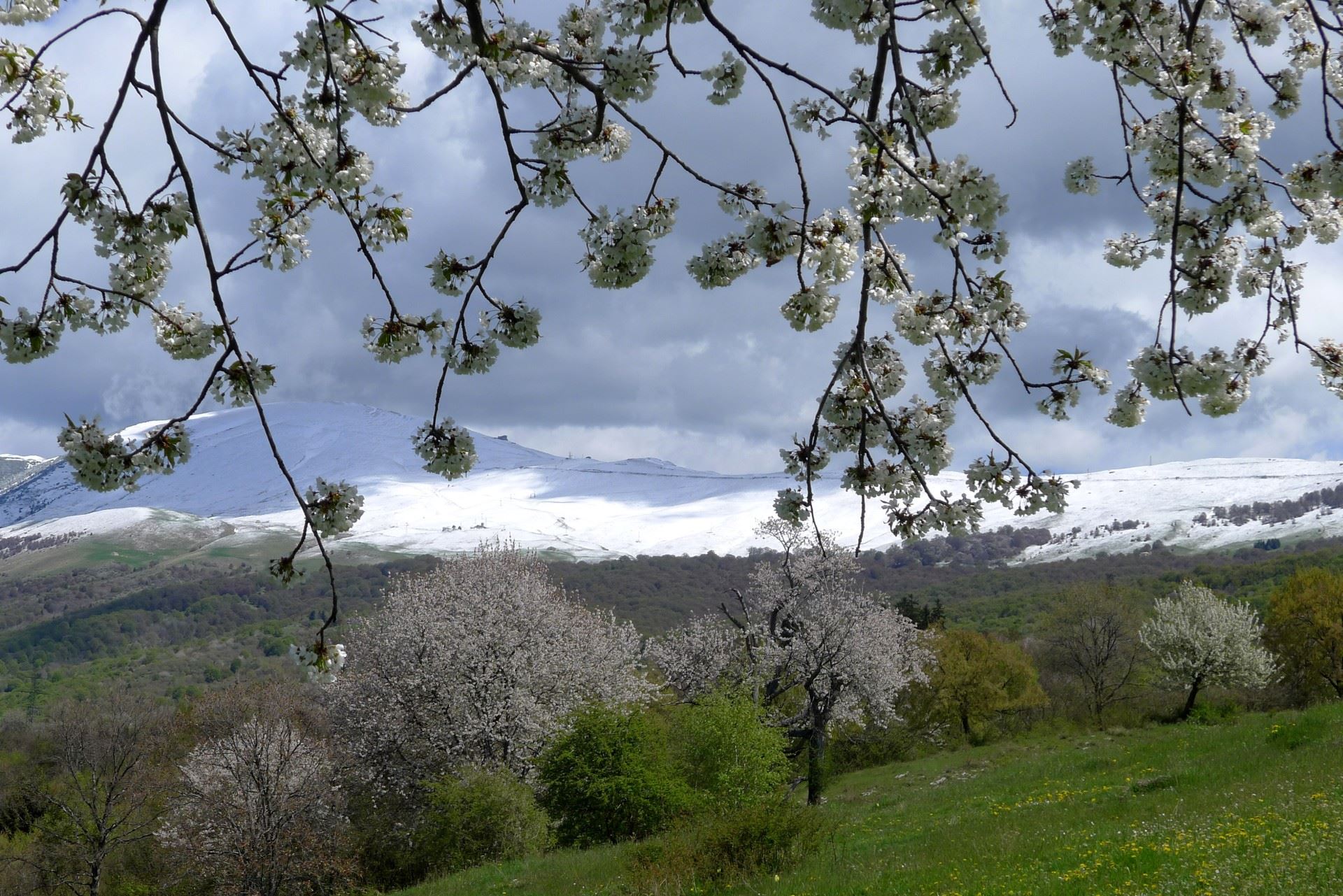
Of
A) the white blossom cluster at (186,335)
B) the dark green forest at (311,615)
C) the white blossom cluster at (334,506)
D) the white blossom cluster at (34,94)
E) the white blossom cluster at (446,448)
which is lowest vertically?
the dark green forest at (311,615)

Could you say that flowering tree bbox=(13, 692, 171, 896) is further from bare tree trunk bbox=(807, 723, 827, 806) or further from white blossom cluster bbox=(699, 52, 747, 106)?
white blossom cluster bbox=(699, 52, 747, 106)

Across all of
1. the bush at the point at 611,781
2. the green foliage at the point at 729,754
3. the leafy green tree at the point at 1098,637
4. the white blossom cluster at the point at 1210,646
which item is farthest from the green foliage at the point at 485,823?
the leafy green tree at the point at 1098,637

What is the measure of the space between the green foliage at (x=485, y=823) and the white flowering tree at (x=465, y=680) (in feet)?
8.34

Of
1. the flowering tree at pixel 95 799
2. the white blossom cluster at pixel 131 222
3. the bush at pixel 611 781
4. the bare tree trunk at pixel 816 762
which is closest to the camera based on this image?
the white blossom cluster at pixel 131 222

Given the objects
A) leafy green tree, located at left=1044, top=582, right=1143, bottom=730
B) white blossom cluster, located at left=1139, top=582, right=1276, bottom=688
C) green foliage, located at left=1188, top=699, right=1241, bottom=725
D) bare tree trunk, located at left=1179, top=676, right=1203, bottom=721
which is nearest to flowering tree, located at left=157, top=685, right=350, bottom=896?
green foliage, located at left=1188, top=699, right=1241, bottom=725

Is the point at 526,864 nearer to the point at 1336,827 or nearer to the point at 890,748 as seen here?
the point at 1336,827

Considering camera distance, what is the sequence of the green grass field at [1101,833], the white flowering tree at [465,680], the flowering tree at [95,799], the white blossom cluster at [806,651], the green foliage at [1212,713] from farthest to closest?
the white blossom cluster at [806,651] < the green foliage at [1212,713] < the flowering tree at [95,799] < the white flowering tree at [465,680] < the green grass field at [1101,833]

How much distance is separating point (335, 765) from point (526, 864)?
35.8 feet

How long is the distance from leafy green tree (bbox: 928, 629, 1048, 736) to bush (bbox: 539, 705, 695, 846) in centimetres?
2524

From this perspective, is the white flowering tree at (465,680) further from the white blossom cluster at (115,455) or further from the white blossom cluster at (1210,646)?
the white blossom cluster at (115,455)

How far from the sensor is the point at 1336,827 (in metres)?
9.56

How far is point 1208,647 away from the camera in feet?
123

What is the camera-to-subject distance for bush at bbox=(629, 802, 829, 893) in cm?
1376

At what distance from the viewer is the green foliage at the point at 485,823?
885 inches
